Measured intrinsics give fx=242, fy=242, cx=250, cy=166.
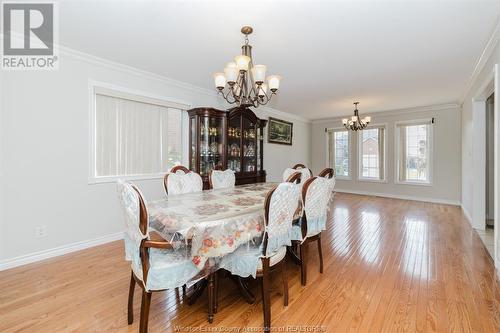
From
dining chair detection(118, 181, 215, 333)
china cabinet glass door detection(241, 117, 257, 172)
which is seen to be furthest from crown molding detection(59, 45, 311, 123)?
dining chair detection(118, 181, 215, 333)

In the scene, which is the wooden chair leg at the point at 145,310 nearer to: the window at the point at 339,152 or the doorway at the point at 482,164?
the doorway at the point at 482,164

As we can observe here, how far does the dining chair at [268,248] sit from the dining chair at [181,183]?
50.2 inches

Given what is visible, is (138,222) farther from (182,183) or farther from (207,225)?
(182,183)

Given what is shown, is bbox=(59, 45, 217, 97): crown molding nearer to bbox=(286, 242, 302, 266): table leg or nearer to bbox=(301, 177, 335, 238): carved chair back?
bbox=(301, 177, 335, 238): carved chair back

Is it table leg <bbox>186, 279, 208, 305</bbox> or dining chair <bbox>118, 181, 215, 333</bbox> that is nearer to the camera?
dining chair <bbox>118, 181, 215, 333</bbox>

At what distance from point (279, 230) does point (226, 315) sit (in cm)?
77

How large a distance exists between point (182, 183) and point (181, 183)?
13mm

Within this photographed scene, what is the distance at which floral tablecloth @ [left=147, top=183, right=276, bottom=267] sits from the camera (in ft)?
5.00

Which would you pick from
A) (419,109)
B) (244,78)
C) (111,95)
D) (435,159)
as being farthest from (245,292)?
(419,109)

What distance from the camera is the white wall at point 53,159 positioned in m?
2.51

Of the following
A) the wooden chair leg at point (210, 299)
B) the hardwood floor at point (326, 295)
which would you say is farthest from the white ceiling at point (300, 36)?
the hardwood floor at point (326, 295)

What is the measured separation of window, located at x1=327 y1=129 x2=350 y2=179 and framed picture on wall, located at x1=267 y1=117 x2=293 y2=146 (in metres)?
1.61

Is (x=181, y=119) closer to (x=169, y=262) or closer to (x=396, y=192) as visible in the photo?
(x=169, y=262)

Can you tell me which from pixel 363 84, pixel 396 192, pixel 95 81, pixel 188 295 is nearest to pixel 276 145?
pixel 363 84
